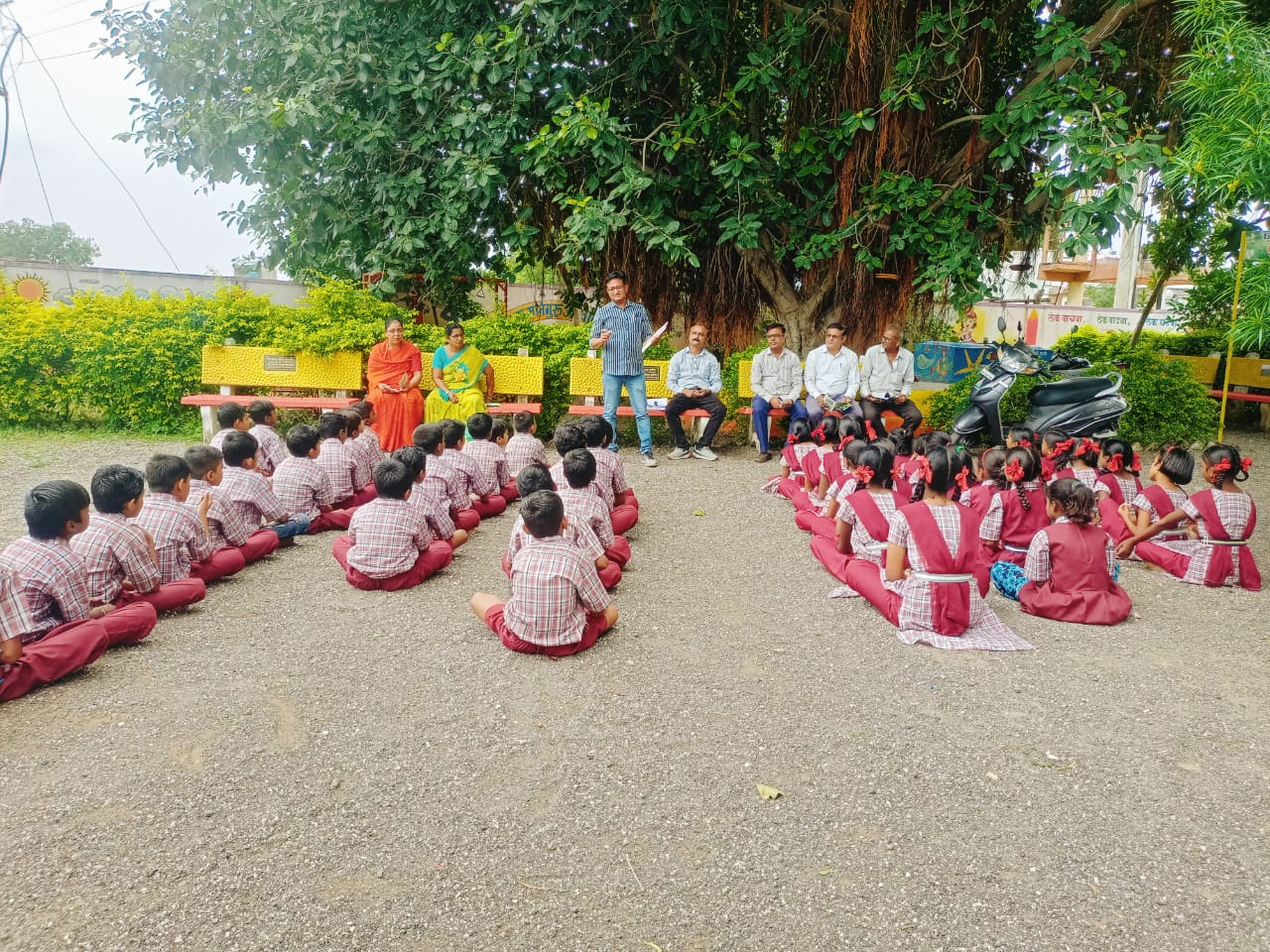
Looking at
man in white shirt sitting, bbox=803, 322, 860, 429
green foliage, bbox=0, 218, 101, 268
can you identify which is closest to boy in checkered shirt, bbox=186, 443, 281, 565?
man in white shirt sitting, bbox=803, 322, 860, 429

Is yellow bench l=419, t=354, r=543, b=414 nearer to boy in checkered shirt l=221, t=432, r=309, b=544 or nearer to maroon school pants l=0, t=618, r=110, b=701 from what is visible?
boy in checkered shirt l=221, t=432, r=309, b=544

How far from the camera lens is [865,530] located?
17.1 feet

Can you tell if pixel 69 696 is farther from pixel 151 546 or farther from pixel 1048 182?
pixel 1048 182

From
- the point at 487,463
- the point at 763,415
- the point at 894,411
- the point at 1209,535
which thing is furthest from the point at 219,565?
the point at 894,411

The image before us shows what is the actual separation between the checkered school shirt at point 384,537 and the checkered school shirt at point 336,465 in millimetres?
1620

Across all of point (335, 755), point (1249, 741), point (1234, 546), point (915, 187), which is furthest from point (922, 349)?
point (335, 755)

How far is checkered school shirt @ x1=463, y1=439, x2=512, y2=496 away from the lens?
274 inches

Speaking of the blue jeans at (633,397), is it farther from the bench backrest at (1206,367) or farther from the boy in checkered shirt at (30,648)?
the bench backrest at (1206,367)

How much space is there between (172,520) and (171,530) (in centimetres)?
6

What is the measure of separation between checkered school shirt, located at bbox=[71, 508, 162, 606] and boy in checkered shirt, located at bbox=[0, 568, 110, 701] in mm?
413

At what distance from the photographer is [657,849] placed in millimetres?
2768

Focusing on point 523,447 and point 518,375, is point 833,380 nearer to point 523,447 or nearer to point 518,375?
point 518,375

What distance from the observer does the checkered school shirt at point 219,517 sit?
526 cm

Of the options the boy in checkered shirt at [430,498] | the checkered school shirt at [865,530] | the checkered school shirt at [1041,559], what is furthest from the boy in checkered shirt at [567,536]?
the checkered school shirt at [1041,559]
